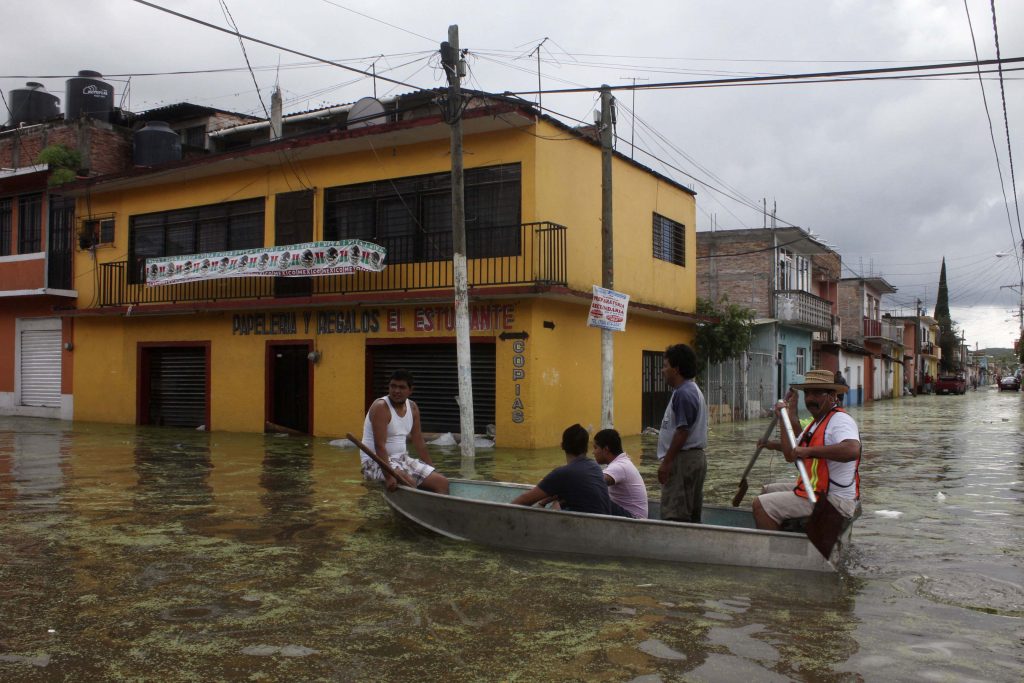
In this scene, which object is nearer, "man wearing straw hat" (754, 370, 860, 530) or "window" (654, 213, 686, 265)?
"man wearing straw hat" (754, 370, 860, 530)

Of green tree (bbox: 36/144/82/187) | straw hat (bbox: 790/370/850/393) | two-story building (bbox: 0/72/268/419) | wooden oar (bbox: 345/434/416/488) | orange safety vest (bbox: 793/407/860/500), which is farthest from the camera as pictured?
two-story building (bbox: 0/72/268/419)

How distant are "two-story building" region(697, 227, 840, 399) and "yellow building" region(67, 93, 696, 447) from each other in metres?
9.17

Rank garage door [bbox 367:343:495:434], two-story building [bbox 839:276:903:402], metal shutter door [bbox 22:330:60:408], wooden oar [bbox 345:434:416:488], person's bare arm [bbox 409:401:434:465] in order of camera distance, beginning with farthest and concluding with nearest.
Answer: two-story building [bbox 839:276:903:402]
metal shutter door [bbox 22:330:60:408]
garage door [bbox 367:343:495:434]
person's bare arm [bbox 409:401:434:465]
wooden oar [bbox 345:434:416:488]

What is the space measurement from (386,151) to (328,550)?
478 inches

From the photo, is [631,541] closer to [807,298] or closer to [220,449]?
[220,449]

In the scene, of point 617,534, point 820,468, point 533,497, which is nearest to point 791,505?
point 820,468

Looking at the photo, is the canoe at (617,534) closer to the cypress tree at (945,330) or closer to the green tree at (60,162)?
the green tree at (60,162)

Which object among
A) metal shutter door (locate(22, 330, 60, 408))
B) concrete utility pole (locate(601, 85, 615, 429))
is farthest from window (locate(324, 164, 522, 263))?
metal shutter door (locate(22, 330, 60, 408))

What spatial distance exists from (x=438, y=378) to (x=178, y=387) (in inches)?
305

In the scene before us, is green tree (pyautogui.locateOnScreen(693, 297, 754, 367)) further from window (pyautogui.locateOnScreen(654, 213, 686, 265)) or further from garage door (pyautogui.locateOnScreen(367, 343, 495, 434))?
garage door (pyautogui.locateOnScreen(367, 343, 495, 434))

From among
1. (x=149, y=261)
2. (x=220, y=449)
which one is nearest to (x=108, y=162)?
(x=149, y=261)

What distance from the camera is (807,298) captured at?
33062 mm

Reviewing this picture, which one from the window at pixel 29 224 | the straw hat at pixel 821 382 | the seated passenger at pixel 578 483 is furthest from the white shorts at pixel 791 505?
the window at pixel 29 224

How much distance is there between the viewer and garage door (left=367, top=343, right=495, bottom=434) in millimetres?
17188
